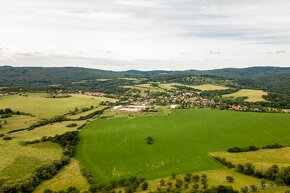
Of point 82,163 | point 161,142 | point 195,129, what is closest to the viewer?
point 82,163

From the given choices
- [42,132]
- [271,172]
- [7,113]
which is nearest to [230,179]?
[271,172]

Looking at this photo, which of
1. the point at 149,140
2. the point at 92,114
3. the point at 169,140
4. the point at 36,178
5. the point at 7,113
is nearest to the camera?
the point at 36,178

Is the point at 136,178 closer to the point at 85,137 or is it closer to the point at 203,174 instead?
the point at 203,174

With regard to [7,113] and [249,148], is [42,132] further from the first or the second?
[249,148]

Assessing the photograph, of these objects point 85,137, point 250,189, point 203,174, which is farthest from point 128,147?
point 250,189

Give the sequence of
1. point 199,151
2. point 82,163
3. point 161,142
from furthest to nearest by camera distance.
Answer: point 161,142 → point 199,151 → point 82,163

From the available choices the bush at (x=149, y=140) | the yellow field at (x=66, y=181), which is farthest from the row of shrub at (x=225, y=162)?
the yellow field at (x=66, y=181)

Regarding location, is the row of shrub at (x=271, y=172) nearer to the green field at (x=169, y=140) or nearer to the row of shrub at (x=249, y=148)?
the green field at (x=169, y=140)
